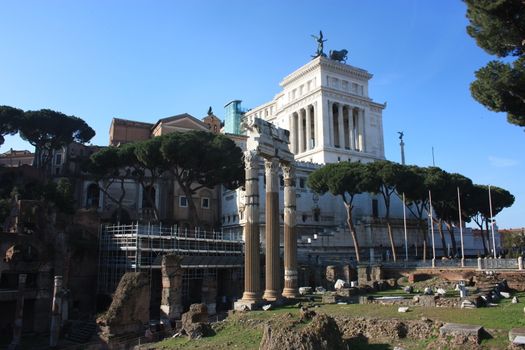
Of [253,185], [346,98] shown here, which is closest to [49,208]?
[253,185]

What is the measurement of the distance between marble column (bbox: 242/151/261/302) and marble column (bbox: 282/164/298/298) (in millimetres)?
1996

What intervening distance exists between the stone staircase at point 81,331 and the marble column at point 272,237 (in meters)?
9.00

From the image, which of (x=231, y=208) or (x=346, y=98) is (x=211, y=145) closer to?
(x=231, y=208)

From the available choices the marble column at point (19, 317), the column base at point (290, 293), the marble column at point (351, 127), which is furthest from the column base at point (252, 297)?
the marble column at point (351, 127)

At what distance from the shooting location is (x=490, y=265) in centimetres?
2725

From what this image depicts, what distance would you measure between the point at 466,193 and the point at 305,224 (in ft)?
49.4

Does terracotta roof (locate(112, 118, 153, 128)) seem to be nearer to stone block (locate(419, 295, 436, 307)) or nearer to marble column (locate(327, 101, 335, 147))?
marble column (locate(327, 101, 335, 147))

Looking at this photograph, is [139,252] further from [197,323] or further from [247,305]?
[197,323]

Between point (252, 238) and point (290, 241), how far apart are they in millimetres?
2441

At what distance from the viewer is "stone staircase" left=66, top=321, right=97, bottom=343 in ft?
73.9

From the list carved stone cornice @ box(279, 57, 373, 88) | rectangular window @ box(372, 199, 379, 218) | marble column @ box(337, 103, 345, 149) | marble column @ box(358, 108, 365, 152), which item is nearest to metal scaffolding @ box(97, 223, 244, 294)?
rectangular window @ box(372, 199, 379, 218)

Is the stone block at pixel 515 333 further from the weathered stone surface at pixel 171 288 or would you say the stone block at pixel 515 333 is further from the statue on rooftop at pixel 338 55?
the statue on rooftop at pixel 338 55

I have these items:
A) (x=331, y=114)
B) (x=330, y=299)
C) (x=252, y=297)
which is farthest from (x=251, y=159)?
(x=331, y=114)

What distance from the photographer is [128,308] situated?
21438 mm
